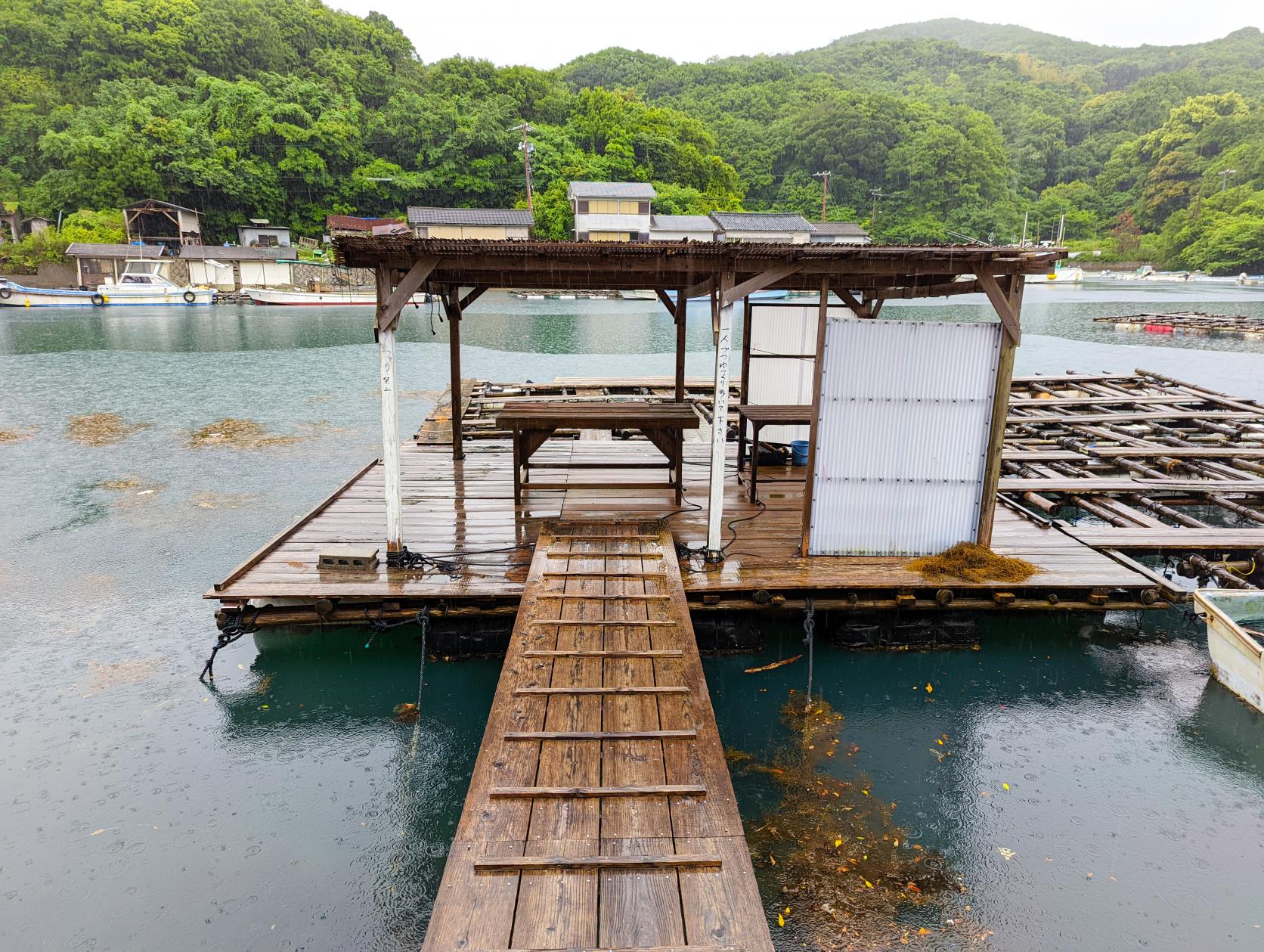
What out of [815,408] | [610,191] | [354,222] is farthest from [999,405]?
[354,222]

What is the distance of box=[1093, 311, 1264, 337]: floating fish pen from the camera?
39344mm

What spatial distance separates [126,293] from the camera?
2044 inches

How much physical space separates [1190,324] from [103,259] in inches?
2791

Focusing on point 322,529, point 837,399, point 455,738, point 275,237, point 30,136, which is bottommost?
point 455,738

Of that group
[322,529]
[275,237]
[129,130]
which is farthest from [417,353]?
[129,130]

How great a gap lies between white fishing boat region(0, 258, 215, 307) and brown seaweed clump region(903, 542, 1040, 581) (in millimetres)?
58684

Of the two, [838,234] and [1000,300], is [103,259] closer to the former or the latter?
[838,234]

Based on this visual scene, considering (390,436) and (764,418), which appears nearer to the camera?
(390,436)

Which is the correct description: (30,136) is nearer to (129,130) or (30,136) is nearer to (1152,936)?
(129,130)

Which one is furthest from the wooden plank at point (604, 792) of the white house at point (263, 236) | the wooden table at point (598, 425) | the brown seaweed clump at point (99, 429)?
the white house at point (263, 236)

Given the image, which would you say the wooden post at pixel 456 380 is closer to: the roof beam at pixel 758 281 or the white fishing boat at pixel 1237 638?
the roof beam at pixel 758 281

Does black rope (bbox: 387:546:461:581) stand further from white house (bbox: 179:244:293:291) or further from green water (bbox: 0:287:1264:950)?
white house (bbox: 179:244:293:291)

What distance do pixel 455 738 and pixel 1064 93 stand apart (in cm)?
15475

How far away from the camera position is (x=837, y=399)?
7957 millimetres
